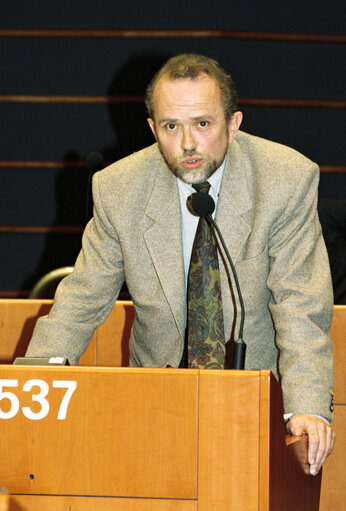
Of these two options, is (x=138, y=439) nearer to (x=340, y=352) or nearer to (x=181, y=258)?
(x=181, y=258)

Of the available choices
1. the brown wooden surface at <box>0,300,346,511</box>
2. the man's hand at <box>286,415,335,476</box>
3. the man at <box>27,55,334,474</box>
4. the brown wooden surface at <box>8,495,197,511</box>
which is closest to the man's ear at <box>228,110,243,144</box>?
the man at <box>27,55,334,474</box>

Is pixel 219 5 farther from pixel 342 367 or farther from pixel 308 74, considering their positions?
pixel 342 367

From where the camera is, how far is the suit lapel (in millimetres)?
2268

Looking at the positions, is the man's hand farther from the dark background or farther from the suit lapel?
the dark background

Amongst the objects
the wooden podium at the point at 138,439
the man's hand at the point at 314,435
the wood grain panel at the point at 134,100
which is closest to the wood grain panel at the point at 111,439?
the wooden podium at the point at 138,439

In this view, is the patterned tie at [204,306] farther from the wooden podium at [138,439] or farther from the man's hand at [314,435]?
the wooden podium at [138,439]

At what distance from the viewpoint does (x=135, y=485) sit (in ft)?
4.75

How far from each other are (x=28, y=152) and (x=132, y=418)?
11.3 feet

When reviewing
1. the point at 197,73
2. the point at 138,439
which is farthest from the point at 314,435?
the point at 197,73

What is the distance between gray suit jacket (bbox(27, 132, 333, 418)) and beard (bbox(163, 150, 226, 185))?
0.09 m

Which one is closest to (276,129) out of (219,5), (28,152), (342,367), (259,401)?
(219,5)

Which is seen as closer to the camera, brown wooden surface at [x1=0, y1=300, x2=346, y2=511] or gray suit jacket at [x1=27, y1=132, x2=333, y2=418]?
gray suit jacket at [x1=27, y1=132, x2=333, y2=418]

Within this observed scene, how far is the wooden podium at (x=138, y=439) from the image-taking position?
4.68 ft

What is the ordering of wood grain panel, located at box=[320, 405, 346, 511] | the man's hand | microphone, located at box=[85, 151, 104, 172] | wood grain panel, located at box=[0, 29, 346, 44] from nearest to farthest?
the man's hand → wood grain panel, located at box=[320, 405, 346, 511] → microphone, located at box=[85, 151, 104, 172] → wood grain panel, located at box=[0, 29, 346, 44]
